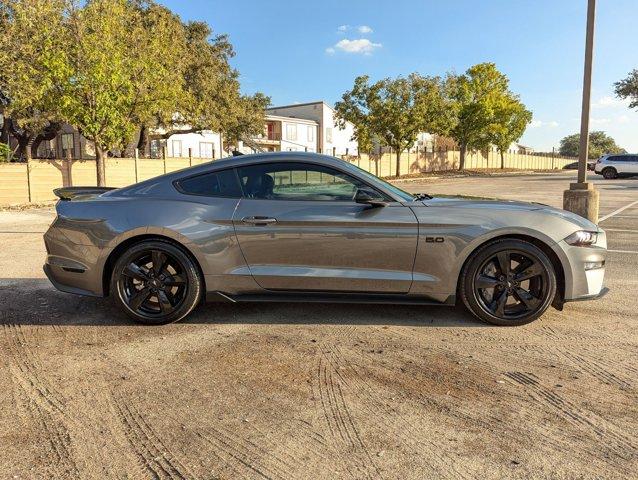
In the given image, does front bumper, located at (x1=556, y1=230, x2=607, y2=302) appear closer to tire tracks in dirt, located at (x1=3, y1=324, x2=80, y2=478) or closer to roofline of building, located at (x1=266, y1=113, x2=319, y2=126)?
tire tracks in dirt, located at (x1=3, y1=324, x2=80, y2=478)

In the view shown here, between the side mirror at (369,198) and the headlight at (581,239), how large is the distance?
154 centimetres

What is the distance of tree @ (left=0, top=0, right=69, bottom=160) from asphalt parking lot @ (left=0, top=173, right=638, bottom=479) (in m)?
15.6

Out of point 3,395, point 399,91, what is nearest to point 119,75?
point 3,395

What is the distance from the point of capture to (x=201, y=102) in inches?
1026

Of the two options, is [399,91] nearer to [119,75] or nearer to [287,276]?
[119,75]

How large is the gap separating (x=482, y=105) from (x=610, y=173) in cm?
1545

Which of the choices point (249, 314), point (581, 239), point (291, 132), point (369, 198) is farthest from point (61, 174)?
point (291, 132)

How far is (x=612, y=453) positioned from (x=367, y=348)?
1.71 meters

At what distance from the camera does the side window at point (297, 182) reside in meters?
4.16

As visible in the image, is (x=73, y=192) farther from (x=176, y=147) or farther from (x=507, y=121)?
(x=507, y=121)

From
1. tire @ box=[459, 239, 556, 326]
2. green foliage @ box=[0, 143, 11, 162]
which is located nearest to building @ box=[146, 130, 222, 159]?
green foliage @ box=[0, 143, 11, 162]

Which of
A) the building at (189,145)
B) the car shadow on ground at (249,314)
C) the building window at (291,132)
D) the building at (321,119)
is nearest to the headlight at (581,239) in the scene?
the car shadow on ground at (249,314)

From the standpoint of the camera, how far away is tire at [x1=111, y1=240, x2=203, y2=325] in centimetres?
418

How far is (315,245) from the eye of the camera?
4086 mm
